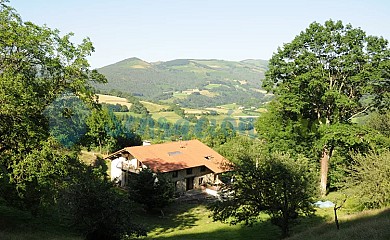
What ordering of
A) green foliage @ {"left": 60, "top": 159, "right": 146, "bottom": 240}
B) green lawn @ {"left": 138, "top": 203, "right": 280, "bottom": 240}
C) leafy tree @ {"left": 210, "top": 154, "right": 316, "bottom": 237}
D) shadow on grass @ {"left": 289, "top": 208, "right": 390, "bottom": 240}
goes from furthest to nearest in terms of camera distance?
green lawn @ {"left": 138, "top": 203, "right": 280, "bottom": 240}
leafy tree @ {"left": 210, "top": 154, "right": 316, "bottom": 237}
green foliage @ {"left": 60, "top": 159, "right": 146, "bottom": 240}
shadow on grass @ {"left": 289, "top": 208, "right": 390, "bottom": 240}

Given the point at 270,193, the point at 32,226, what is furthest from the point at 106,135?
the point at 270,193

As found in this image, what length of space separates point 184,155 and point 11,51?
3352 centimetres

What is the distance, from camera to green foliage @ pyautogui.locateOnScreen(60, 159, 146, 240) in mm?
19312

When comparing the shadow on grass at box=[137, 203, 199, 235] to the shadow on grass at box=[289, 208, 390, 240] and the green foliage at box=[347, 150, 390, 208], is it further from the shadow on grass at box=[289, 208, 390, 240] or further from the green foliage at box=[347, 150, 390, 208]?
the green foliage at box=[347, 150, 390, 208]

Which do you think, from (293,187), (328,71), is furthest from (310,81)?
(293,187)

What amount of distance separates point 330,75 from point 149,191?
2106 cm

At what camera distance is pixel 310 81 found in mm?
34031

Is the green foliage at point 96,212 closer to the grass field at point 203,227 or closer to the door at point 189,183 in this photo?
the grass field at point 203,227

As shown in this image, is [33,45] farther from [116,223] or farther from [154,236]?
[154,236]

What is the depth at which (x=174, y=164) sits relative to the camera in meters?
48.8

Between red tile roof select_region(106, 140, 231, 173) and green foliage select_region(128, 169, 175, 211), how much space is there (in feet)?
22.6

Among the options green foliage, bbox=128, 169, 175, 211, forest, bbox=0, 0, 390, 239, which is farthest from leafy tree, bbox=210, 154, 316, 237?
green foliage, bbox=128, 169, 175, 211

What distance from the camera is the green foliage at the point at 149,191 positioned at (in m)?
37.5

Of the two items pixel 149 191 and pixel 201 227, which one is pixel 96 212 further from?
pixel 149 191
